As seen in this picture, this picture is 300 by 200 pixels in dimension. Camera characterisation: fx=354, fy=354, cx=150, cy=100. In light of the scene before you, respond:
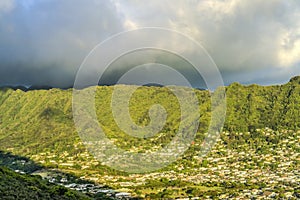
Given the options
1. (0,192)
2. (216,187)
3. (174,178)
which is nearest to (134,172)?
(174,178)

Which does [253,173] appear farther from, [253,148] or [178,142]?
[178,142]

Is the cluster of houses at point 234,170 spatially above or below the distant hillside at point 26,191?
above

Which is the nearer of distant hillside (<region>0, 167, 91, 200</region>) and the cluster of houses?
distant hillside (<region>0, 167, 91, 200</region>)

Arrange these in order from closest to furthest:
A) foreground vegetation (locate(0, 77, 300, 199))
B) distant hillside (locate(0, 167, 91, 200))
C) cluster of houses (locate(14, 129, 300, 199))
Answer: distant hillside (locate(0, 167, 91, 200)) → cluster of houses (locate(14, 129, 300, 199)) → foreground vegetation (locate(0, 77, 300, 199))

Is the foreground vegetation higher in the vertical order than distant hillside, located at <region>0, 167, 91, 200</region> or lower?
higher

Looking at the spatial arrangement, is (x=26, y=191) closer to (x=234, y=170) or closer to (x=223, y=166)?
(x=234, y=170)

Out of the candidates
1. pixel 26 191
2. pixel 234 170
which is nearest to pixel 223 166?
pixel 234 170

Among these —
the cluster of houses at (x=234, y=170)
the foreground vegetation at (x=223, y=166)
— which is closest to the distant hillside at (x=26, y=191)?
the cluster of houses at (x=234, y=170)

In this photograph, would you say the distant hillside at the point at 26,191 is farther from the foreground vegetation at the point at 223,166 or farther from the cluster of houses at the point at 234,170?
the foreground vegetation at the point at 223,166

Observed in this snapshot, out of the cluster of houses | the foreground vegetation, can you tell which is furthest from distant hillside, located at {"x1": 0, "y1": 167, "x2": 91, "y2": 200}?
the foreground vegetation

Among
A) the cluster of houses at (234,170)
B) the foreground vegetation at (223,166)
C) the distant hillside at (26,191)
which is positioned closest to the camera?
the distant hillside at (26,191)

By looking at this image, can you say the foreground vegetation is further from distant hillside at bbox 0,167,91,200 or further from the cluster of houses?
distant hillside at bbox 0,167,91,200
